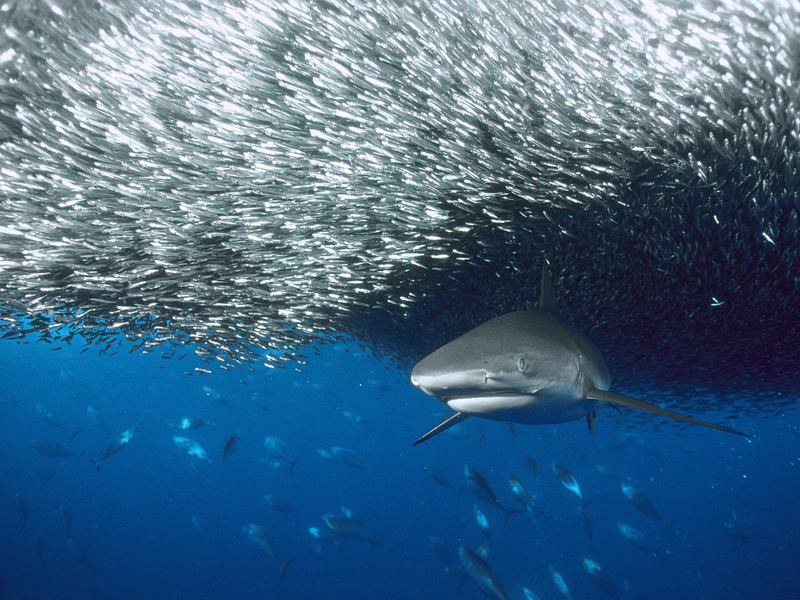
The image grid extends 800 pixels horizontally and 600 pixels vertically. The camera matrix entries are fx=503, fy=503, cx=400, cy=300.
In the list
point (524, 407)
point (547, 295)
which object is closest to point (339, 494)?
point (547, 295)

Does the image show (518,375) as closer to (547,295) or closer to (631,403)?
(631,403)

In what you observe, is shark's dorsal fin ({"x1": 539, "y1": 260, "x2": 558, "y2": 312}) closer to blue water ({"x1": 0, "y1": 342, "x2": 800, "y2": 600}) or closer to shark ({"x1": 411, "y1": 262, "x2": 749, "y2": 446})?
shark ({"x1": 411, "y1": 262, "x2": 749, "y2": 446})

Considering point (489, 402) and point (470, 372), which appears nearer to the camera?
point (470, 372)

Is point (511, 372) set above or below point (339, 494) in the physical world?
above

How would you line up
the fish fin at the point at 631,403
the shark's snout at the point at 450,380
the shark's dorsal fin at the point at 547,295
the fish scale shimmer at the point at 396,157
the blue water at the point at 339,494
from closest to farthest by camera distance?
the shark's snout at the point at 450,380 → the fish fin at the point at 631,403 → the fish scale shimmer at the point at 396,157 → the shark's dorsal fin at the point at 547,295 → the blue water at the point at 339,494

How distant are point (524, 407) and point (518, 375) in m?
0.37

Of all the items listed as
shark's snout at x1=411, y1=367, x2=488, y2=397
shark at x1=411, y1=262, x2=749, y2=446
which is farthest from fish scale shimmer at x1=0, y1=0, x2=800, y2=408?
shark's snout at x1=411, y1=367, x2=488, y2=397

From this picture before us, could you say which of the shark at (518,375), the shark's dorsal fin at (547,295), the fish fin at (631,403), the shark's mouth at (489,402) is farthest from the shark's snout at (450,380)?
the shark's dorsal fin at (547,295)

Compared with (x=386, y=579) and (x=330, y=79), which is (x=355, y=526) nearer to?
(x=330, y=79)

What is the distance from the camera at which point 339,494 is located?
71125 millimetres

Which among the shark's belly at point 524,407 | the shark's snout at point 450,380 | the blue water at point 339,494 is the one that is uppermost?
the shark's snout at point 450,380

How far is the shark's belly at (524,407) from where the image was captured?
3.13 metres

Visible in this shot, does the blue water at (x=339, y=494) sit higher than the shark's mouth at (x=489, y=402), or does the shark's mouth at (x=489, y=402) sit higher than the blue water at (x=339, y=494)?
the shark's mouth at (x=489, y=402)

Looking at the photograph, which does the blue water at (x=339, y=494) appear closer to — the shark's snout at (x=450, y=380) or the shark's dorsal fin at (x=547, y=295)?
the shark's dorsal fin at (x=547, y=295)
